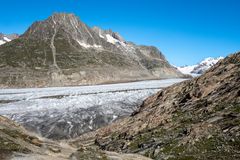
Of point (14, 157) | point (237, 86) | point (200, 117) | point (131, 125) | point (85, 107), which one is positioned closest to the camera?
point (14, 157)

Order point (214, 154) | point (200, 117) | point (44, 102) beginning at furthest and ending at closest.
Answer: point (44, 102) → point (200, 117) → point (214, 154)

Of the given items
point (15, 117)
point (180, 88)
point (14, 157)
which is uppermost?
point (180, 88)

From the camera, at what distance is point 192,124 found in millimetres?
40531

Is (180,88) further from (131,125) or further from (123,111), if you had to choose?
(123,111)

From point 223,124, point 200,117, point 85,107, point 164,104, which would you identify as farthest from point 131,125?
point 85,107

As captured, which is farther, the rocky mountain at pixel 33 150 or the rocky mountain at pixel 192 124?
the rocky mountain at pixel 192 124

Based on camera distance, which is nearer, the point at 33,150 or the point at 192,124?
the point at 33,150

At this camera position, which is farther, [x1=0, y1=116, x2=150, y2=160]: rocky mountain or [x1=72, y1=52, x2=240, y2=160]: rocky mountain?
[x1=72, y1=52, x2=240, y2=160]: rocky mountain

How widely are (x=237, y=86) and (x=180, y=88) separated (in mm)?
16804

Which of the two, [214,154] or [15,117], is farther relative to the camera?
[15,117]

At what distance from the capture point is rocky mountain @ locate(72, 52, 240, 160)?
112 feet

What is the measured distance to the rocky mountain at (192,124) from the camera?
3406 cm

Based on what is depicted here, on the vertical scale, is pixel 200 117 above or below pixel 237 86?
below

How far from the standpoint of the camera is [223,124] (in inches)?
1433
